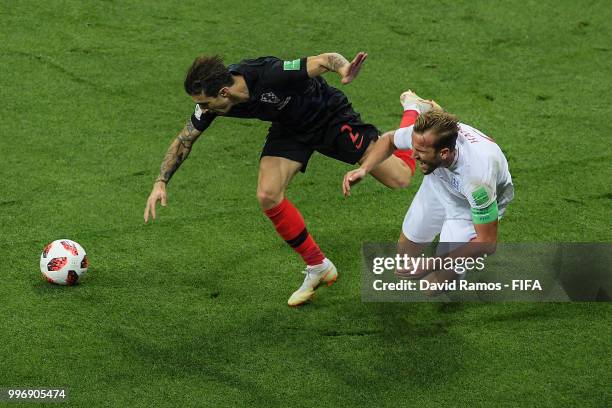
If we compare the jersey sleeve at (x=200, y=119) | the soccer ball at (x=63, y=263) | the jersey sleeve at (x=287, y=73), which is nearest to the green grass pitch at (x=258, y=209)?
the soccer ball at (x=63, y=263)

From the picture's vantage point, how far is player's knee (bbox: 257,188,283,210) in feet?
25.6

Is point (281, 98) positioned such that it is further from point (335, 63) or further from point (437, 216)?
point (437, 216)

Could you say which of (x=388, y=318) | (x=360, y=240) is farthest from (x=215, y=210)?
(x=388, y=318)

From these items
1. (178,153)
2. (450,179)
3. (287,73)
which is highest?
(287,73)

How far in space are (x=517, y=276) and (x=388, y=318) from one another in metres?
1.12

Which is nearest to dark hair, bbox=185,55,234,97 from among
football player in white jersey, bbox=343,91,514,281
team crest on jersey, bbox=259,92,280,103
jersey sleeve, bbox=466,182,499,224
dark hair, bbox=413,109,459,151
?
team crest on jersey, bbox=259,92,280,103

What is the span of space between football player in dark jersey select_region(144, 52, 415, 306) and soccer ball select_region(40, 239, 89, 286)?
73 cm

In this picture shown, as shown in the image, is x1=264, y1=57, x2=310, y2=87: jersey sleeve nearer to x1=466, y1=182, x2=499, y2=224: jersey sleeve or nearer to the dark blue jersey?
the dark blue jersey

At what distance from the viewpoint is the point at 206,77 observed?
736 centimetres

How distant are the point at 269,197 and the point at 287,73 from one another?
2.88 ft

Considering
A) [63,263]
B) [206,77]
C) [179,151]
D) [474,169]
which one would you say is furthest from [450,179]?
[63,263]

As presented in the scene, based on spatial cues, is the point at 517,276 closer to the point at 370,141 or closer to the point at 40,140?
the point at 370,141

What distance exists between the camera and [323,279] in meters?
8.12

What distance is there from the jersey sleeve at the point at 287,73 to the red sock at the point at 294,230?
0.85 m
